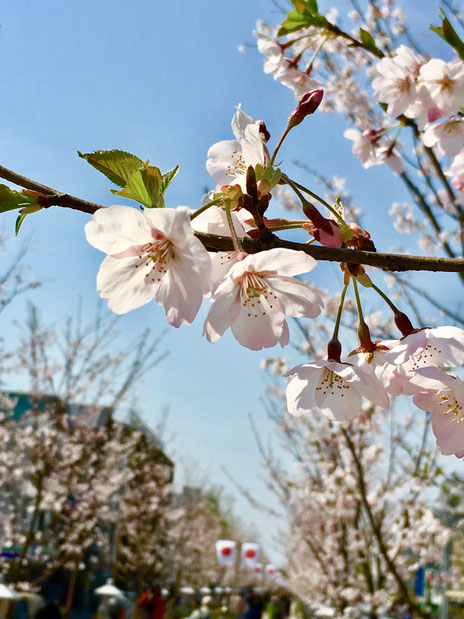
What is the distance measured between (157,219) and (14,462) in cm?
1114

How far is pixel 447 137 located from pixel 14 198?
1.59 meters

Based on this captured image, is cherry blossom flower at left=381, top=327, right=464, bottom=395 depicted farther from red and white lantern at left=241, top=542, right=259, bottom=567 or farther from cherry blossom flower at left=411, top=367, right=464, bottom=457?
red and white lantern at left=241, top=542, right=259, bottom=567

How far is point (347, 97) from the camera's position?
169 inches

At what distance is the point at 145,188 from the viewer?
0.66 metres

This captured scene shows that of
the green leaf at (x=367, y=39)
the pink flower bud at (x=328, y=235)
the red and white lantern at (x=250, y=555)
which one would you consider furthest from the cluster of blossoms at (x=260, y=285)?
the red and white lantern at (x=250, y=555)

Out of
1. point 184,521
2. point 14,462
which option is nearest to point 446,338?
point 14,462

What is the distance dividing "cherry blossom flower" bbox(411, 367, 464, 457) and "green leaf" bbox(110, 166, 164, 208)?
40 cm

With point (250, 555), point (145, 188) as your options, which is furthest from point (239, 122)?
point (250, 555)

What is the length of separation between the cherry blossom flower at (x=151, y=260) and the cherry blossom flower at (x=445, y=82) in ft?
4.48

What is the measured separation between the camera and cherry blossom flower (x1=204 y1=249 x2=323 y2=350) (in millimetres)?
705

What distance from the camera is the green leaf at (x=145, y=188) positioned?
2.12 ft

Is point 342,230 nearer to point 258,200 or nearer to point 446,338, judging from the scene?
point 258,200

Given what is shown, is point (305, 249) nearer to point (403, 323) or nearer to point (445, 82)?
point (403, 323)

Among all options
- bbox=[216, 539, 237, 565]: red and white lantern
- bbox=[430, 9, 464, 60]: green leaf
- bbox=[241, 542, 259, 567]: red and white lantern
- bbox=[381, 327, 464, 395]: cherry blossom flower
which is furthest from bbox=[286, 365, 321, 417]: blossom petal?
bbox=[241, 542, 259, 567]: red and white lantern
